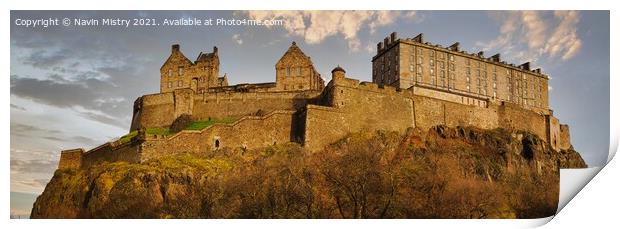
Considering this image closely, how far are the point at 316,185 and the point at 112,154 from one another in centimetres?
1168

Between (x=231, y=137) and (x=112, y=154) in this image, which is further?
(x=231, y=137)

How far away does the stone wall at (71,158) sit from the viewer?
3628cm

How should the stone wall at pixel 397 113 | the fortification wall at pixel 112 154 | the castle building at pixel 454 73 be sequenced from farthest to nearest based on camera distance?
1. the castle building at pixel 454 73
2. the stone wall at pixel 397 113
3. the fortification wall at pixel 112 154

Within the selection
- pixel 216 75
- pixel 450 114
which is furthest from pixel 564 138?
pixel 216 75

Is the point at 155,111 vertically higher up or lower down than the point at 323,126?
higher up

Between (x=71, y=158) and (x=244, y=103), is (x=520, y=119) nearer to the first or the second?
(x=244, y=103)

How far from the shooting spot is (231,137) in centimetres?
3572

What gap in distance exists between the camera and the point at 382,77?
158ft

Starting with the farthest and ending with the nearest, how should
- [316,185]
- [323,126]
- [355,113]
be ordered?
[355,113], [323,126], [316,185]

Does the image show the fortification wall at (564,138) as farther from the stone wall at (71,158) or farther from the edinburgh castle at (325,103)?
the stone wall at (71,158)

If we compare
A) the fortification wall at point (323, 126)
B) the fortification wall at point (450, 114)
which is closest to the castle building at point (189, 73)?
the fortification wall at point (323, 126)

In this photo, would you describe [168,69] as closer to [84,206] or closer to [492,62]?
[84,206]

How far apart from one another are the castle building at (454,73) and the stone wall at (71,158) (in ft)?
64.3

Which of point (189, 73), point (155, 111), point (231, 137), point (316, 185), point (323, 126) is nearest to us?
point (316, 185)
